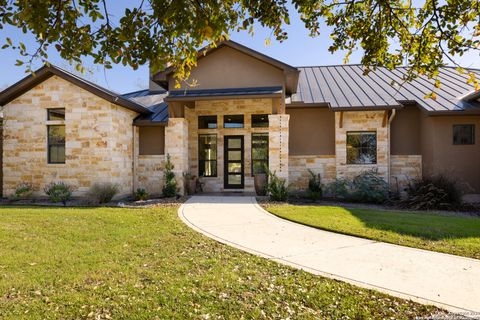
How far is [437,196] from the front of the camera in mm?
9852

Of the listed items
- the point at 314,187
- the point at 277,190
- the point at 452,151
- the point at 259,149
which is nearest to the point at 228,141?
the point at 259,149

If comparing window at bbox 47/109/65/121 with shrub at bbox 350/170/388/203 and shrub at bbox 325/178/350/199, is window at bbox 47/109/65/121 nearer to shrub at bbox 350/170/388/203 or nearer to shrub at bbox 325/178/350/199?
shrub at bbox 325/178/350/199

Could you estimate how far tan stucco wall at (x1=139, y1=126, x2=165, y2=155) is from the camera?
13203mm

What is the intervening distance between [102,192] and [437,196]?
38.0ft

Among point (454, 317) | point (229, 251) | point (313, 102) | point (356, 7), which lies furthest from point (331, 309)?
point (313, 102)

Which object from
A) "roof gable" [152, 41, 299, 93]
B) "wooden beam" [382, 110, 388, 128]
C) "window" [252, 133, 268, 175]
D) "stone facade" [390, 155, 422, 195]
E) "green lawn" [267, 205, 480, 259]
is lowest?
"green lawn" [267, 205, 480, 259]

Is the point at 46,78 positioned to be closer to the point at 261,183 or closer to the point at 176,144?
the point at 176,144

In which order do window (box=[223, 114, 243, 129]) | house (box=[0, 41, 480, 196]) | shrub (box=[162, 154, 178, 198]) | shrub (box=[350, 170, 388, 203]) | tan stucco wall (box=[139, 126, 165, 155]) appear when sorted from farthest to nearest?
window (box=[223, 114, 243, 129]), tan stucco wall (box=[139, 126, 165, 155]), shrub (box=[162, 154, 178, 198]), house (box=[0, 41, 480, 196]), shrub (box=[350, 170, 388, 203])

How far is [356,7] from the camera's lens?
495 centimetres

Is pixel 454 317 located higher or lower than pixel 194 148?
lower

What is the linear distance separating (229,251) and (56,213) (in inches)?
232

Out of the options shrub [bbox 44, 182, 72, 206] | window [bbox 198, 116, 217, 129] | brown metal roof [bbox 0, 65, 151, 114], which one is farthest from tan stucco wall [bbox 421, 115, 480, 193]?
shrub [bbox 44, 182, 72, 206]

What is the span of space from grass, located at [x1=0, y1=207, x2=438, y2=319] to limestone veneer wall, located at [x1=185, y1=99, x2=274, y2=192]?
7970 mm

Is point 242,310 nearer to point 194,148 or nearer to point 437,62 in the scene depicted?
point 437,62
